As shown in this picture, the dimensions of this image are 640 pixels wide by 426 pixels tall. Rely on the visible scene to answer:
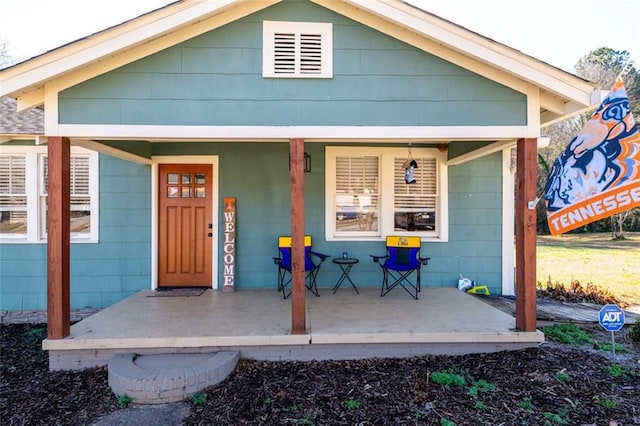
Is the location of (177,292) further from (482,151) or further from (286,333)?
(482,151)

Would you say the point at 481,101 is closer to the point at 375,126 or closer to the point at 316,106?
the point at 375,126

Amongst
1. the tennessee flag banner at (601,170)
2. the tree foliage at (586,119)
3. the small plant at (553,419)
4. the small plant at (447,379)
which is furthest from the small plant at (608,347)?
the tree foliage at (586,119)

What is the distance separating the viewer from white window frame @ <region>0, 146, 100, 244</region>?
5559 mm

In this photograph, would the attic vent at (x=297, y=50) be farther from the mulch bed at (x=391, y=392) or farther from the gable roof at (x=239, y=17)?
the mulch bed at (x=391, y=392)

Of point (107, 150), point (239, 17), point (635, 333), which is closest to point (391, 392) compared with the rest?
point (635, 333)

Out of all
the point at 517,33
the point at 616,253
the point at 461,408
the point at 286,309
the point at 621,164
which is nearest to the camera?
the point at 461,408

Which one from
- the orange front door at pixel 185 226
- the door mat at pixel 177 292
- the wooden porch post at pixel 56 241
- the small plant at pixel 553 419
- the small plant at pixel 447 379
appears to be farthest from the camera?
the orange front door at pixel 185 226

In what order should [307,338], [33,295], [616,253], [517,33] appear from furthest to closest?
[517,33] < [616,253] < [33,295] < [307,338]

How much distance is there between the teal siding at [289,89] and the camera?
3.77 metres

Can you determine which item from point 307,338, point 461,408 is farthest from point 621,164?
point 307,338

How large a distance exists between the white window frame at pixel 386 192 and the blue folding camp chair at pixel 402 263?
0.35 meters

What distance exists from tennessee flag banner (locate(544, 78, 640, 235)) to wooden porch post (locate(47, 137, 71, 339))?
482 cm

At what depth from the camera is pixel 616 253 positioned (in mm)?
11836

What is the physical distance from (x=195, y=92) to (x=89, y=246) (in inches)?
132
